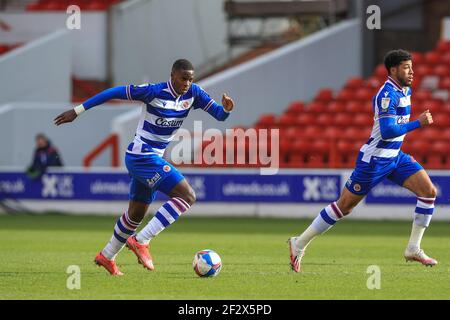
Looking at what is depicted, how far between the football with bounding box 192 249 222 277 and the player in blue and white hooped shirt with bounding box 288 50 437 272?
977mm

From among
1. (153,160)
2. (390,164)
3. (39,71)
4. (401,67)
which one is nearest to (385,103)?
(401,67)

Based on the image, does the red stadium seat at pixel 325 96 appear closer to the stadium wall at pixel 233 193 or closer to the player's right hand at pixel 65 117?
the stadium wall at pixel 233 193

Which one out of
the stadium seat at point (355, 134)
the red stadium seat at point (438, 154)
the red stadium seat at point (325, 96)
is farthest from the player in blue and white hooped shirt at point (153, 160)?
the red stadium seat at point (325, 96)

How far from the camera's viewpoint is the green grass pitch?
1011cm

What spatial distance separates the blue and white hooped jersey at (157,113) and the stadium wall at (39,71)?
16.4 metres

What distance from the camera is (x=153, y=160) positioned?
11602 mm

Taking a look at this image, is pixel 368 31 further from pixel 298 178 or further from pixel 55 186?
pixel 55 186

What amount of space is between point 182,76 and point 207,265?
1.95 metres

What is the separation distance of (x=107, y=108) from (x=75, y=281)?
642 inches

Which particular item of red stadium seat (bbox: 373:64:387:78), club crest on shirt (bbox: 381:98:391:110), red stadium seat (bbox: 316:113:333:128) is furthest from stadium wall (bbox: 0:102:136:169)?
club crest on shirt (bbox: 381:98:391:110)

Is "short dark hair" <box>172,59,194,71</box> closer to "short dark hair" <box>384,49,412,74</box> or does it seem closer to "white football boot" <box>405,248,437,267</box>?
"short dark hair" <box>384,49,412,74</box>

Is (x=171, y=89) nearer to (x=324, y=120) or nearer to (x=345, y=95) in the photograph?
(x=324, y=120)

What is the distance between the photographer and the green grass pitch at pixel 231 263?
398 inches
